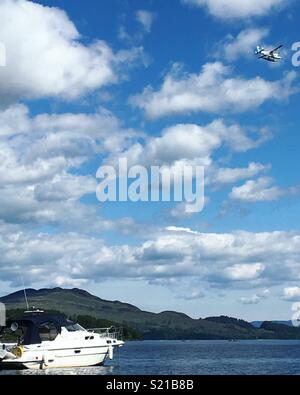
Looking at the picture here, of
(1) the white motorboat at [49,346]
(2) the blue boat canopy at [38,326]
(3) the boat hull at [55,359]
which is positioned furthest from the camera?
(2) the blue boat canopy at [38,326]

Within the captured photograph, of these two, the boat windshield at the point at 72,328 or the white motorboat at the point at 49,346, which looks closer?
the white motorboat at the point at 49,346

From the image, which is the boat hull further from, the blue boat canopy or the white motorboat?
the blue boat canopy

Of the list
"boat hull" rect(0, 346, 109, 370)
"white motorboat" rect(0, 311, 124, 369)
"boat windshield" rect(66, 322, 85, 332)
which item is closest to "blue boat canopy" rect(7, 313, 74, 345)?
"white motorboat" rect(0, 311, 124, 369)

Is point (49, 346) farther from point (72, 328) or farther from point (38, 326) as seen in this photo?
point (72, 328)

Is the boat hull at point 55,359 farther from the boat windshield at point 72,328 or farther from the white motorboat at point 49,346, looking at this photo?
the boat windshield at point 72,328

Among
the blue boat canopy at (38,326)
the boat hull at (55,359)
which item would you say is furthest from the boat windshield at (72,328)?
the boat hull at (55,359)

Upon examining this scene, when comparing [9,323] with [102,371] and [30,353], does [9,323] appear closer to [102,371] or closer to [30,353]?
[30,353]

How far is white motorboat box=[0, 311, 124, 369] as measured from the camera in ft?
301

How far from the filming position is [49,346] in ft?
308

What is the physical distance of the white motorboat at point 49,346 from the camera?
3617 inches

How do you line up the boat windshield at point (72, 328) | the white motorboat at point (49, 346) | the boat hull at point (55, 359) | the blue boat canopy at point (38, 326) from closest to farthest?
the boat hull at point (55, 359), the white motorboat at point (49, 346), the blue boat canopy at point (38, 326), the boat windshield at point (72, 328)
